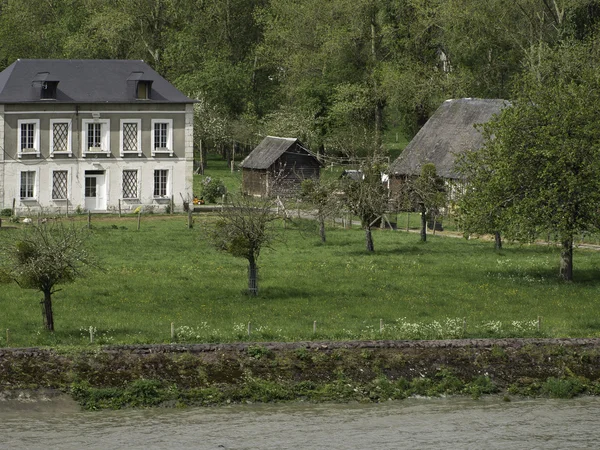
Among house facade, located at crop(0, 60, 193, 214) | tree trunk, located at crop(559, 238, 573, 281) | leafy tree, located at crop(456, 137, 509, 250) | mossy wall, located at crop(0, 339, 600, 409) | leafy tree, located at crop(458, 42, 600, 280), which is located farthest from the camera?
house facade, located at crop(0, 60, 193, 214)

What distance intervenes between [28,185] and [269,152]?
16806mm

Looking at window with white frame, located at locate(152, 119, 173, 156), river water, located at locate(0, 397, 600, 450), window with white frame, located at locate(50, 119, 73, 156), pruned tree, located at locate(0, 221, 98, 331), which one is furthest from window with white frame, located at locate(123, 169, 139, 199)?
river water, located at locate(0, 397, 600, 450)

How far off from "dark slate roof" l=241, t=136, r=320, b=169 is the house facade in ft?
25.4

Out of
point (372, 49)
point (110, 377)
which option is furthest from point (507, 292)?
point (372, 49)

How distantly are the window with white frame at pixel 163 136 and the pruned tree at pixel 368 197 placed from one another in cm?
1791

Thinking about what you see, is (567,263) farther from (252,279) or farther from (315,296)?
(252,279)

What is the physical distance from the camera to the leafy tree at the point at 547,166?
1757 inches

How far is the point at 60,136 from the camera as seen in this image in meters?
69.1

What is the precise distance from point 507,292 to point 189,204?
90.7ft

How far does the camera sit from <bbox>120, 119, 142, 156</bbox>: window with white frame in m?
70.3

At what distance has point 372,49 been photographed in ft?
297

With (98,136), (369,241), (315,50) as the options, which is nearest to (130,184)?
(98,136)

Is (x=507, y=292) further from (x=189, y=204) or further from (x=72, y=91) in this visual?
(x=72, y=91)

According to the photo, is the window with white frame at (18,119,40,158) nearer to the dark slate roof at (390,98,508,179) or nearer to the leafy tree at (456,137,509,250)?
the dark slate roof at (390,98,508,179)
